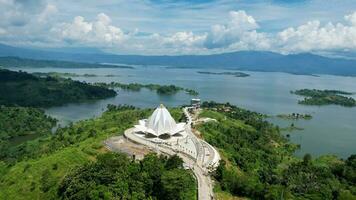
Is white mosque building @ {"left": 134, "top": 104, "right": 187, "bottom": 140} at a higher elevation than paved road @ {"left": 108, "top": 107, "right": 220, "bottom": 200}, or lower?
higher

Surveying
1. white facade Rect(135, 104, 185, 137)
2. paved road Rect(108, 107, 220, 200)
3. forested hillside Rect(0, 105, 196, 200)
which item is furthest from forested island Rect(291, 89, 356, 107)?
forested hillside Rect(0, 105, 196, 200)

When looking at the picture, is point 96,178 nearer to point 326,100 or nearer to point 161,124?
point 161,124

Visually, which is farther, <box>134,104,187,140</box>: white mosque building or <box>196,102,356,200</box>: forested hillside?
<box>134,104,187,140</box>: white mosque building

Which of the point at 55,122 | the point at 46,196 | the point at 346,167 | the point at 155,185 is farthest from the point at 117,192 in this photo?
the point at 55,122

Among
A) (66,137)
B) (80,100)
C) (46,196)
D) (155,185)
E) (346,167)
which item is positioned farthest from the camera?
(80,100)

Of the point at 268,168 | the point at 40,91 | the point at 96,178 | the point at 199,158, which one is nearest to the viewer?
the point at 96,178

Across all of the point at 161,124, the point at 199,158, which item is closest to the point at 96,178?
the point at 199,158

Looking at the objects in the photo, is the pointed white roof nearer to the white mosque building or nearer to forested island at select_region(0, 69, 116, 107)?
the white mosque building

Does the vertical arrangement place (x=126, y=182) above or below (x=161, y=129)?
below

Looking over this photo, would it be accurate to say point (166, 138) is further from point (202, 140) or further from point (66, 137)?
point (66, 137)
